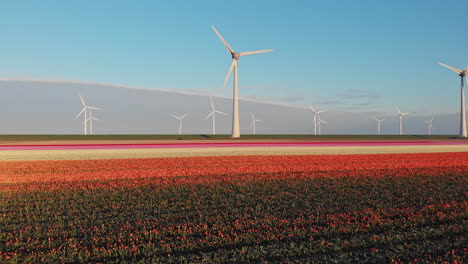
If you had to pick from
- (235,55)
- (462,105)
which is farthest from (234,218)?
(462,105)

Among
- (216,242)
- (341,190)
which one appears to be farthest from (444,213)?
(216,242)

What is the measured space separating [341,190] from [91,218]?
1386 cm

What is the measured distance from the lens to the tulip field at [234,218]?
11062mm

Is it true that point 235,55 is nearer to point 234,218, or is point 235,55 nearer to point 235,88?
point 235,88

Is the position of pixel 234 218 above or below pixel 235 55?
below

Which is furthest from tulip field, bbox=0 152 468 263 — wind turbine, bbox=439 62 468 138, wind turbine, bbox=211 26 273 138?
wind turbine, bbox=439 62 468 138

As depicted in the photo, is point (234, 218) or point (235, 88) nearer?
point (234, 218)

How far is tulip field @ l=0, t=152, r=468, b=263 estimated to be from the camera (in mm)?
11062

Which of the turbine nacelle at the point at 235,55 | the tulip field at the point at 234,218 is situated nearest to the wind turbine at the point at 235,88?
the turbine nacelle at the point at 235,55

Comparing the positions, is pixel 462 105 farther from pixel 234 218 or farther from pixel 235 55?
pixel 234 218

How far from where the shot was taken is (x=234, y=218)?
15367 mm

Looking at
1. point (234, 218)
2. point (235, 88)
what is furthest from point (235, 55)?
point (234, 218)

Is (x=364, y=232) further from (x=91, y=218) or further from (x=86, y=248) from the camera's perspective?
(x=91, y=218)

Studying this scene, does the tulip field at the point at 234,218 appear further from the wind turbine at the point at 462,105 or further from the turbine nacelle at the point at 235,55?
the wind turbine at the point at 462,105
